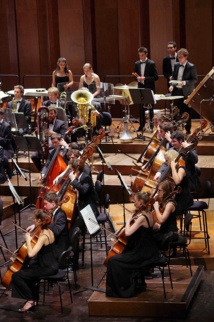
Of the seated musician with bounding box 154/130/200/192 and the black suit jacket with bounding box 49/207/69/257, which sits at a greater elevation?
the seated musician with bounding box 154/130/200/192

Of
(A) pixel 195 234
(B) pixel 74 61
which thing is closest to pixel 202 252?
(A) pixel 195 234

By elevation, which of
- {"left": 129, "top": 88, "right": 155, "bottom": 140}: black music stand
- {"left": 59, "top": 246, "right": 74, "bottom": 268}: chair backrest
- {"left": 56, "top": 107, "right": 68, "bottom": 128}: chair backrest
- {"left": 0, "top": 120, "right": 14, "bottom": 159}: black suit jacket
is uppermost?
{"left": 129, "top": 88, "right": 155, "bottom": 140}: black music stand

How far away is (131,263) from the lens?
7352mm

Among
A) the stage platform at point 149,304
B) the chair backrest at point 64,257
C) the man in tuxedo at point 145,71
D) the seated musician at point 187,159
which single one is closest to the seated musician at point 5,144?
the seated musician at point 187,159

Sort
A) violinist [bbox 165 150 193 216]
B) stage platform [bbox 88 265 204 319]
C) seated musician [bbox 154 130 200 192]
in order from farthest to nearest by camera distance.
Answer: seated musician [bbox 154 130 200 192] < violinist [bbox 165 150 193 216] < stage platform [bbox 88 265 204 319]

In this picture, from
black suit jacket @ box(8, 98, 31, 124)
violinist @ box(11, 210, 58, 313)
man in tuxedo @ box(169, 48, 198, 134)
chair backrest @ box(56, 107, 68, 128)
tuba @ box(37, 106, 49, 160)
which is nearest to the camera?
violinist @ box(11, 210, 58, 313)

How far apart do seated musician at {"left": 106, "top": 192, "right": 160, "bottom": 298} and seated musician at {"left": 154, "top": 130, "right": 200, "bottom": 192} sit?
1.51m

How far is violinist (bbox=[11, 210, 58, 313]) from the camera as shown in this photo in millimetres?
7320

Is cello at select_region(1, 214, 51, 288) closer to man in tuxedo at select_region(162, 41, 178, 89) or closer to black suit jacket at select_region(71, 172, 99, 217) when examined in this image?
black suit jacket at select_region(71, 172, 99, 217)

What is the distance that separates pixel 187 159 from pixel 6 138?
3076mm

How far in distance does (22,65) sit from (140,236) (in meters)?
9.66

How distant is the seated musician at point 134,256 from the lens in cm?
733

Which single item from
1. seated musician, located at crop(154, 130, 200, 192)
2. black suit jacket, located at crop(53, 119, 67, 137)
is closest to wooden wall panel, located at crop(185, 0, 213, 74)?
black suit jacket, located at crop(53, 119, 67, 137)

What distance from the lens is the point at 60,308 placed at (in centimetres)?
751
